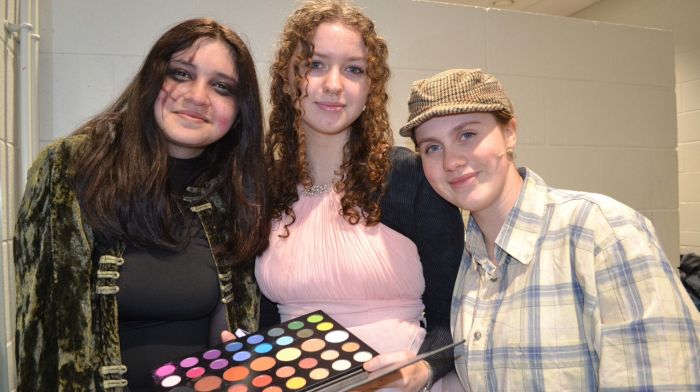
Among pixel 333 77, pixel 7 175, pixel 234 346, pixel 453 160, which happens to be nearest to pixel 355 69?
pixel 333 77

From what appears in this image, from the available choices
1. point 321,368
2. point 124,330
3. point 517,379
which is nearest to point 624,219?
point 517,379

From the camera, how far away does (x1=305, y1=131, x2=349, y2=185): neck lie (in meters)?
1.66

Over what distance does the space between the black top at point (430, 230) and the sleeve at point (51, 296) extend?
0.93 meters

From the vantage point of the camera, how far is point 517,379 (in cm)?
114

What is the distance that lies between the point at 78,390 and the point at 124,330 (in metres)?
0.19

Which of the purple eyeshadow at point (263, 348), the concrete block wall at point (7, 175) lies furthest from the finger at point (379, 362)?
the concrete block wall at point (7, 175)

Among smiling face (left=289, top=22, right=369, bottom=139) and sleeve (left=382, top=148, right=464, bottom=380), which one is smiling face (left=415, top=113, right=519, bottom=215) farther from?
smiling face (left=289, top=22, right=369, bottom=139)

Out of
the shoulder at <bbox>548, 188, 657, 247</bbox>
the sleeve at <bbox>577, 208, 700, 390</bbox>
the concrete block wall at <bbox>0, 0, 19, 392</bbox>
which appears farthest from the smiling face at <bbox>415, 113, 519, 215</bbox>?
the concrete block wall at <bbox>0, 0, 19, 392</bbox>

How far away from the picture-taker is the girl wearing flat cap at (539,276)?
0.97 meters

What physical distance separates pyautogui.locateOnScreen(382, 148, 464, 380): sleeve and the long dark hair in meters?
0.45

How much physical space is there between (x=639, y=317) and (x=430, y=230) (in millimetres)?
662

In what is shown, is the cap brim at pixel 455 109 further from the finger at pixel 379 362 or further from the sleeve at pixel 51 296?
the sleeve at pixel 51 296

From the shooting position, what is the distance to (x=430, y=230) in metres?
1.52

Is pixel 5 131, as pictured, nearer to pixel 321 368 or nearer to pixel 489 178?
pixel 321 368
